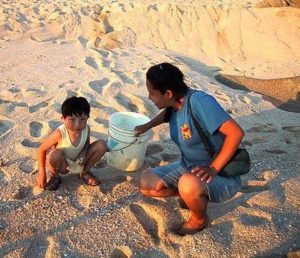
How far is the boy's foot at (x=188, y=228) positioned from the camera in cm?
293

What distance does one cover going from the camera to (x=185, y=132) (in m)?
2.83

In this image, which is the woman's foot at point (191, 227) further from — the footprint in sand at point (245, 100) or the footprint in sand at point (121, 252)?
the footprint in sand at point (245, 100)

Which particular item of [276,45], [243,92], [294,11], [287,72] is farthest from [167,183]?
[294,11]

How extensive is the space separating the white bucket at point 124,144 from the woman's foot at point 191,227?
0.86 m

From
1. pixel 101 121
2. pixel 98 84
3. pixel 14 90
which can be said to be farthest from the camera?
pixel 98 84

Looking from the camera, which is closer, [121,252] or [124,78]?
[121,252]

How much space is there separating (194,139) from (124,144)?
85cm

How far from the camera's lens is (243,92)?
6.16 metres

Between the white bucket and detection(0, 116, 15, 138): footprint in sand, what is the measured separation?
1.21m

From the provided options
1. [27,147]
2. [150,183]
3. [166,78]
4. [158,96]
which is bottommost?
[27,147]

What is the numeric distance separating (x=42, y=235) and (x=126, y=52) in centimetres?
483

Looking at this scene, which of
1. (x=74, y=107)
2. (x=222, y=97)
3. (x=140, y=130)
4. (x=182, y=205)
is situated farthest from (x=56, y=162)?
(x=222, y=97)

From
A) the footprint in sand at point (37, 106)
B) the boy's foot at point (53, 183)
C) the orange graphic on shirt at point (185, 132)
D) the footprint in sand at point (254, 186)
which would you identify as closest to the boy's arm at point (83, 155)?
the boy's foot at point (53, 183)

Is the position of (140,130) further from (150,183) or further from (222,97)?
(222,97)
